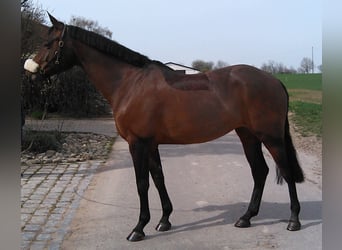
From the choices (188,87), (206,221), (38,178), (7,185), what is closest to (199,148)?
(38,178)

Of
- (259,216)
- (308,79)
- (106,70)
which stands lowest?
(259,216)

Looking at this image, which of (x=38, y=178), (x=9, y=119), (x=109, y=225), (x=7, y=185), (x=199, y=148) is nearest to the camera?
(x=9, y=119)

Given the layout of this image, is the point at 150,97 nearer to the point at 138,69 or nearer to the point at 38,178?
the point at 138,69

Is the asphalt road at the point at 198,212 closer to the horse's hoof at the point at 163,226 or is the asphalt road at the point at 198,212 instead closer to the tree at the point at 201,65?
the horse's hoof at the point at 163,226

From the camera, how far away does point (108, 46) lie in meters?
3.36

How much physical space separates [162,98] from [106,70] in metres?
0.57

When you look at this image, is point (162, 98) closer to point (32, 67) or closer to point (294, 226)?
point (32, 67)

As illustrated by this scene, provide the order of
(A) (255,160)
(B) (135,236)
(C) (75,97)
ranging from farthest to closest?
1. (C) (75,97)
2. (A) (255,160)
3. (B) (135,236)

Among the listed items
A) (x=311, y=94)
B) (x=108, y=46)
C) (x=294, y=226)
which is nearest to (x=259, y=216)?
(x=294, y=226)

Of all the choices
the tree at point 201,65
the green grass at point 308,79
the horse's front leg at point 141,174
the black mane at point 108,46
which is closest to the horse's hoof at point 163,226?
the horse's front leg at point 141,174

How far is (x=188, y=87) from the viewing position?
336 cm

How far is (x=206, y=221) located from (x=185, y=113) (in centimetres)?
119

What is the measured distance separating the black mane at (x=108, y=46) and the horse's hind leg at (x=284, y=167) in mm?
1345

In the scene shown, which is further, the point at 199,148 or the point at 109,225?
the point at 199,148
